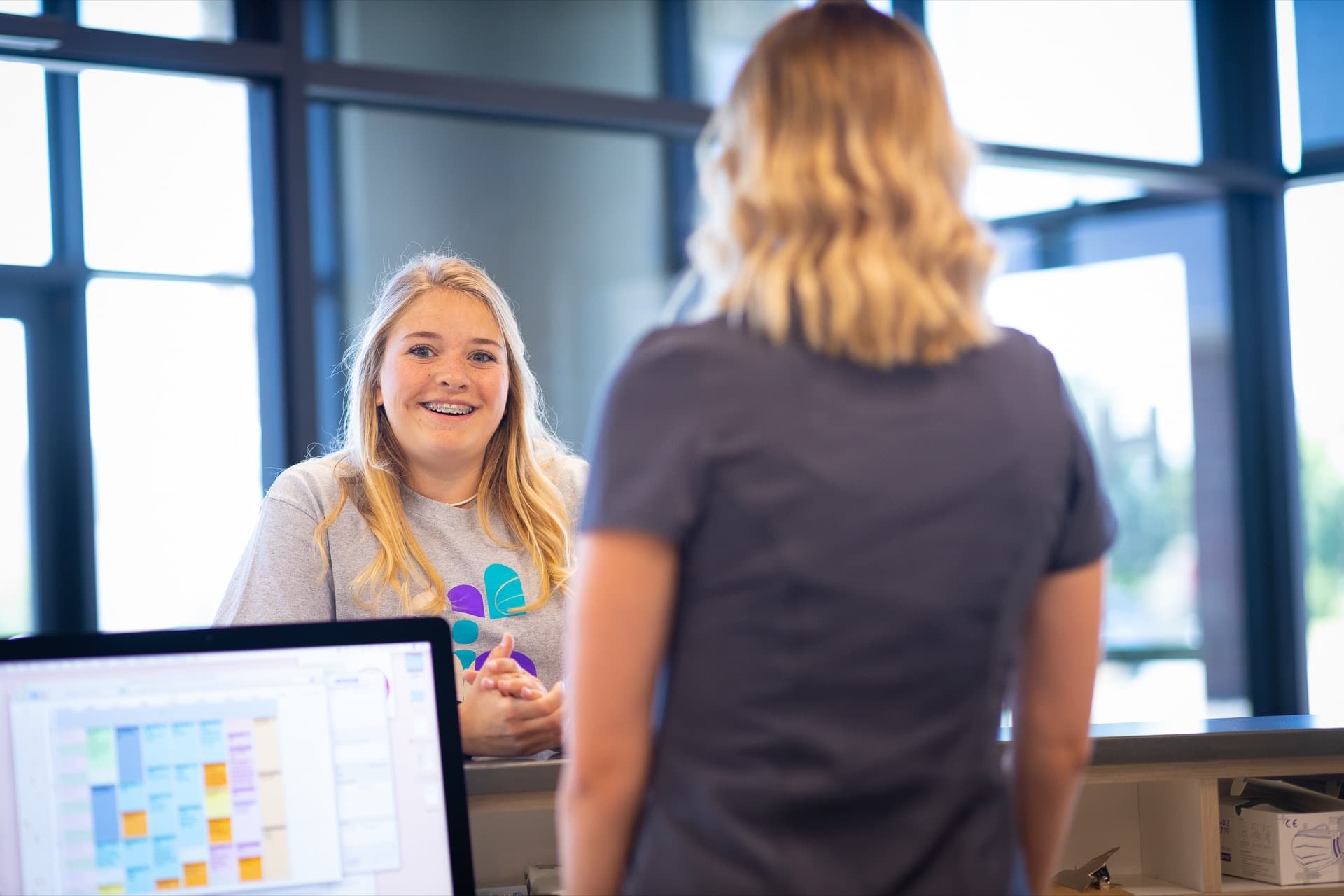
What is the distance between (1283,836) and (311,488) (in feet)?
4.58

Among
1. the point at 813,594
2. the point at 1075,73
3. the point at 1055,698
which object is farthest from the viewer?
the point at 1075,73

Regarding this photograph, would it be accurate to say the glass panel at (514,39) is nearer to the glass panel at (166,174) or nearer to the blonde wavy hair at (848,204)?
the glass panel at (166,174)

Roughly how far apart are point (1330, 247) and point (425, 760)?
433cm

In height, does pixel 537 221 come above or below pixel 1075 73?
below

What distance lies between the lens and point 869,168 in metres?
0.86

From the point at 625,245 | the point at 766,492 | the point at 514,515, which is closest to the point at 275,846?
the point at 766,492

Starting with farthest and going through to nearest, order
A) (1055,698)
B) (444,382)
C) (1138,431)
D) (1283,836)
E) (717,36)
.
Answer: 1. (1138,431)
2. (717,36)
3. (444,382)
4. (1283,836)
5. (1055,698)

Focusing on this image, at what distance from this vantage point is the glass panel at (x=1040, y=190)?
14.0 feet

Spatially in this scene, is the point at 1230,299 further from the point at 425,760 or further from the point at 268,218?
the point at 425,760

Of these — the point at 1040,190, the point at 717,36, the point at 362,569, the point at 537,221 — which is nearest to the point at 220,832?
the point at 362,569

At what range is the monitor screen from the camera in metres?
0.96

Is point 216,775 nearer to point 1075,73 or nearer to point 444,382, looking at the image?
point 444,382

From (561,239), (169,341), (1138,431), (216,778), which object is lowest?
(216,778)

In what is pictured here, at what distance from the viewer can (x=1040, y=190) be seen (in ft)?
14.2
